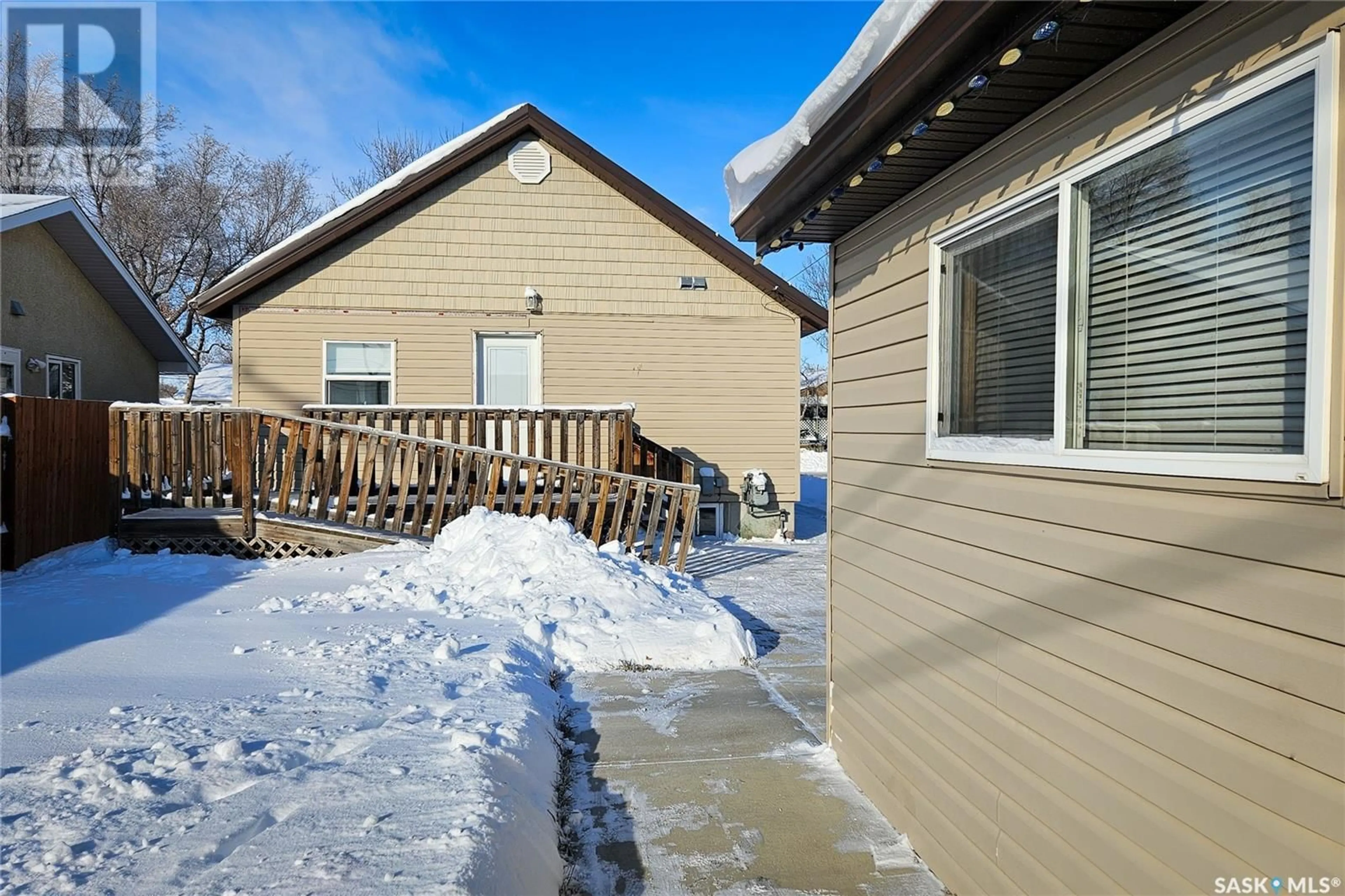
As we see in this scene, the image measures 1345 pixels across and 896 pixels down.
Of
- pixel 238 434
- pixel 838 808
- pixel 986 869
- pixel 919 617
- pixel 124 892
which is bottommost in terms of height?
pixel 838 808

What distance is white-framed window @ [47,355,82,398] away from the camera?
11578mm

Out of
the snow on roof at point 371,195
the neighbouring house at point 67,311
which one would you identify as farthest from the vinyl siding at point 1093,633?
the neighbouring house at point 67,311

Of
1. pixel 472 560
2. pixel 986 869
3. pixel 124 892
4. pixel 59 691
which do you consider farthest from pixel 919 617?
pixel 472 560

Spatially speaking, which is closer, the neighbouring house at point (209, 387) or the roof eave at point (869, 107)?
the roof eave at point (869, 107)

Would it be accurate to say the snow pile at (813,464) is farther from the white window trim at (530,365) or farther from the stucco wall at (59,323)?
the stucco wall at (59,323)

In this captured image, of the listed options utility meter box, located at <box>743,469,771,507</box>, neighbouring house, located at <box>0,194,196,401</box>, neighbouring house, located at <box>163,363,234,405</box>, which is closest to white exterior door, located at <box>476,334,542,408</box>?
utility meter box, located at <box>743,469,771,507</box>

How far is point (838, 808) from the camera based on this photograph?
12.2 ft

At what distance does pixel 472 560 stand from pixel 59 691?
12.0 ft

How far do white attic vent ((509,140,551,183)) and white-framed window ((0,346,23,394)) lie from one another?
7.23 metres

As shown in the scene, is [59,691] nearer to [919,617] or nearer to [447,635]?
[447,635]

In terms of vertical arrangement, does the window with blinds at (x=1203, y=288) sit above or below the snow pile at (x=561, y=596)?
above

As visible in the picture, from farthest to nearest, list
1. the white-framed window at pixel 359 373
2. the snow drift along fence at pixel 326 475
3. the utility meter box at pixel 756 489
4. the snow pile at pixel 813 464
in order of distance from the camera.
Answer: the snow pile at pixel 813 464
the utility meter box at pixel 756 489
the white-framed window at pixel 359 373
the snow drift along fence at pixel 326 475

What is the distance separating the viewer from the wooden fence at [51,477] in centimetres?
680

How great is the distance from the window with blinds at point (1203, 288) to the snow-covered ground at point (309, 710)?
2.49 metres
